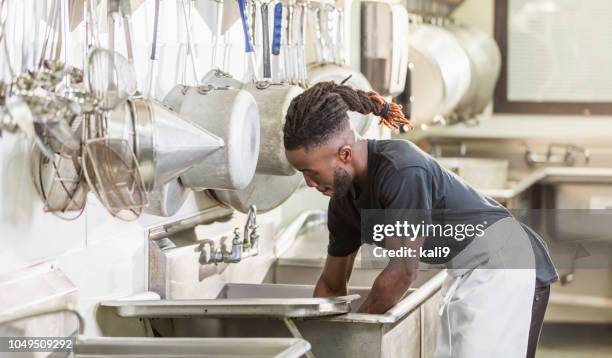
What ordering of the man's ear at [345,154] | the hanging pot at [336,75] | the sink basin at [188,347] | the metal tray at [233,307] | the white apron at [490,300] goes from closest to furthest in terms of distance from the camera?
the sink basin at [188,347] < the metal tray at [233,307] < the man's ear at [345,154] < the white apron at [490,300] < the hanging pot at [336,75]

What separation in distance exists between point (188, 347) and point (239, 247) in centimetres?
68

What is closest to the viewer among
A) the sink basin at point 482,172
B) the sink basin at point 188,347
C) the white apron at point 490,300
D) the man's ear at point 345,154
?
the sink basin at point 188,347

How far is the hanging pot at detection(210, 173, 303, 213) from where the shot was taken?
7.91 ft

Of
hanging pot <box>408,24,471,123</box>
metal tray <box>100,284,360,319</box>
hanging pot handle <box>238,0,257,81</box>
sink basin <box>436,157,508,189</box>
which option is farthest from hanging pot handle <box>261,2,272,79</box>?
sink basin <box>436,157,508,189</box>

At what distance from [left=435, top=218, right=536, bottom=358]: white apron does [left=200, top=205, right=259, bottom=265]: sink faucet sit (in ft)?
1.70

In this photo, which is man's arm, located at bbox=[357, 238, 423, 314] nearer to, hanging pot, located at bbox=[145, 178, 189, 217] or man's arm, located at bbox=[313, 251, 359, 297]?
man's arm, located at bbox=[313, 251, 359, 297]

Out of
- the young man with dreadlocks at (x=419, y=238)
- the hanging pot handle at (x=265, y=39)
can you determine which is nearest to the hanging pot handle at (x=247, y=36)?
the hanging pot handle at (x=265, y=39)

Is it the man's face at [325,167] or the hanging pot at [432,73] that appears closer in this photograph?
the man's face at [325,167]

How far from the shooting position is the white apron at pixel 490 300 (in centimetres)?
217

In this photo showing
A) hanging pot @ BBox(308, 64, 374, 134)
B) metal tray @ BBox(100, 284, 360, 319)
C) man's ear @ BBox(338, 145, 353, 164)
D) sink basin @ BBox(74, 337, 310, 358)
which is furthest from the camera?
hanging pot @ BBox(308, 64, 374, 134)

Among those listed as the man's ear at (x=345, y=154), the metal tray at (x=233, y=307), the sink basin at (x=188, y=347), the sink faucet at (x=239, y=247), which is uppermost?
the man's ear at (x=345, y=154)

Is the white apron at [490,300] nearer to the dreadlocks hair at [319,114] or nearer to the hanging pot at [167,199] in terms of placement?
the dreadlocks hair at [319,114]

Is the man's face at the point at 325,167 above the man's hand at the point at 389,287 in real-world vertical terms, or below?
above

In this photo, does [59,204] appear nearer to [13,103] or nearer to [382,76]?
[13,103]
